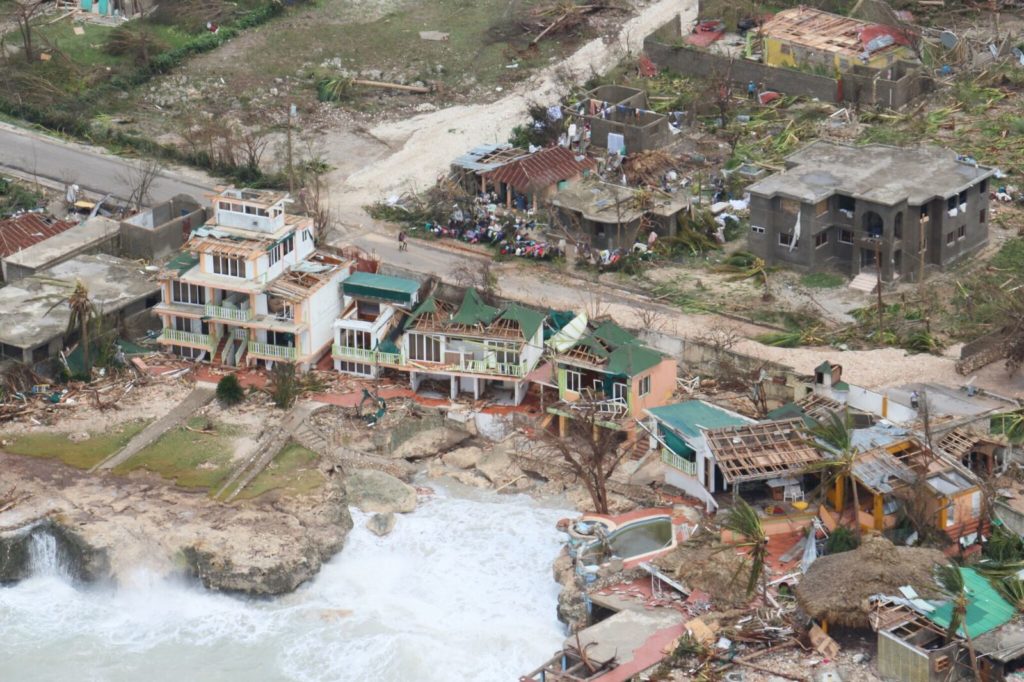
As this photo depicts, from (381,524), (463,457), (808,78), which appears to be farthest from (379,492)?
(808,78)

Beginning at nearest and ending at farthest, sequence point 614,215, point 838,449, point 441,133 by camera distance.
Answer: point 838,449
point 614,215
point 441,133

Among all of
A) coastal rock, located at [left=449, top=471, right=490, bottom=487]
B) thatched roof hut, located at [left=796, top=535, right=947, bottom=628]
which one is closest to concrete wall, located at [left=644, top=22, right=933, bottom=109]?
coastal rock, located at [left=449, top=471, right=490, bottom=487]

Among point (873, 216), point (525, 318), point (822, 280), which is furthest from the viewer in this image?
point (822, 280)

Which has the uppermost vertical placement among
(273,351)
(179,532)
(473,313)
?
(473,313)

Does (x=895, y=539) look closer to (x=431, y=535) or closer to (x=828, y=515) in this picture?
(x=828, y=515)

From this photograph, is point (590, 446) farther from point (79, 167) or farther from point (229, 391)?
point (79, 167)

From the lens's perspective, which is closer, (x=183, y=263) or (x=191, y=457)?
(x=191, y=457)

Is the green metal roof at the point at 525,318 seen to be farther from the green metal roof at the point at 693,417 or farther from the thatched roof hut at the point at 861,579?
the thatched roof hut at the point at 861,579

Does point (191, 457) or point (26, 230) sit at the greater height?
point (26, 230)
